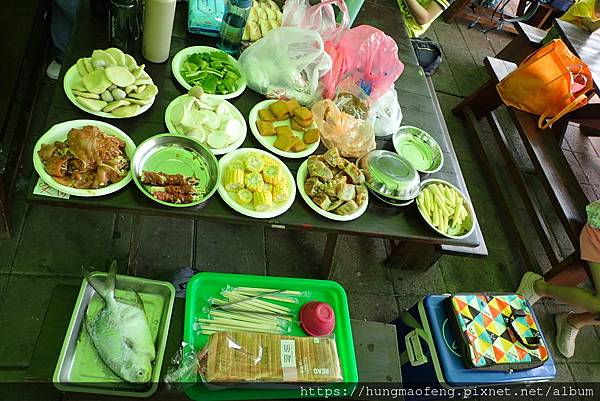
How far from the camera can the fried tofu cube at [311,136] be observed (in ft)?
7.45

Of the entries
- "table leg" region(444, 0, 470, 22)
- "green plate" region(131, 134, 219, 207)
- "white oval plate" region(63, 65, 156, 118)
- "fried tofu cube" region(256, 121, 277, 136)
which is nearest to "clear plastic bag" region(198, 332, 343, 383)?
"green plate" region(131, 134, 219, 207)

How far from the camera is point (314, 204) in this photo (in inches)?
81.4

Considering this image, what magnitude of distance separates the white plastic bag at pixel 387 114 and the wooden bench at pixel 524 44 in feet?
8.38

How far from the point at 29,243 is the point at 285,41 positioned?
74.9 inches

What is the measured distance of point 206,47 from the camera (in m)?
2.42

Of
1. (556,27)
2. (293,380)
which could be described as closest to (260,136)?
(293,380)

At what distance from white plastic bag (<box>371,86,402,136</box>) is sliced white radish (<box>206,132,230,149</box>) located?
0.87 metres

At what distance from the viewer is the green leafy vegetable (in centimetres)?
226

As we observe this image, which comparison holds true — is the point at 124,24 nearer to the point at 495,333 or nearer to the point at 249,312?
the point at 249,312

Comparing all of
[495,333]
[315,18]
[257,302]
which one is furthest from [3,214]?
[495,333]

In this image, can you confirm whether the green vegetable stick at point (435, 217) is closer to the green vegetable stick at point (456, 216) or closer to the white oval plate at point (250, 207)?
the green vegetable stick at point (456, 216)

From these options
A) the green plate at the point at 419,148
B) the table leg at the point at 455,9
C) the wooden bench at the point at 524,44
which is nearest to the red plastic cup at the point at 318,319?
the green plate at the point at 419,148

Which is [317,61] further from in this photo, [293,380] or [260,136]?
[293,380]

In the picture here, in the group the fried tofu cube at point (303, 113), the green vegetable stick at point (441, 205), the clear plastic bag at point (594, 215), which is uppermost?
the fried tofu cube at point (303, 113)
